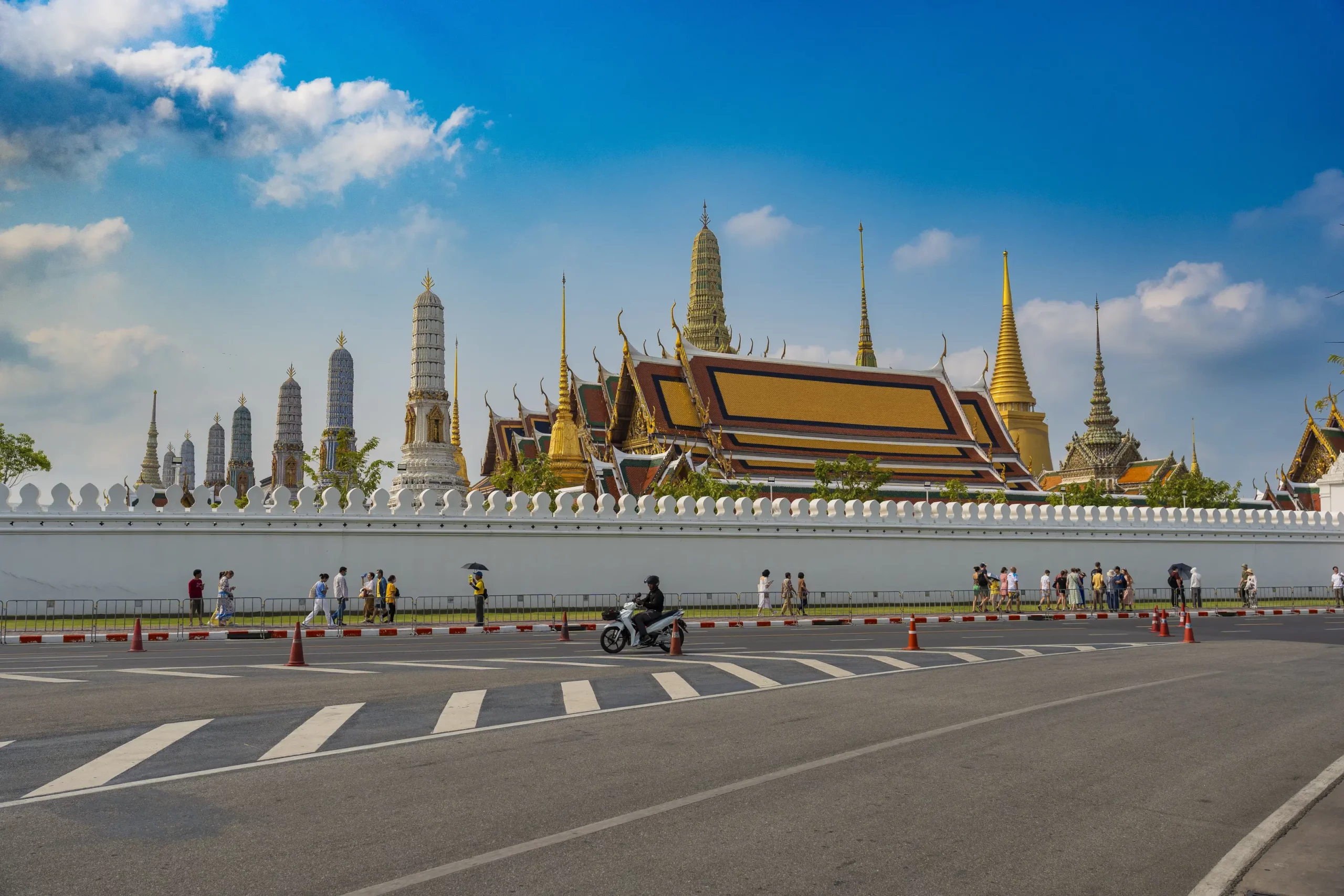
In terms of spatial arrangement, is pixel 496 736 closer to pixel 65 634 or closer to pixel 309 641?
pixel 309 641

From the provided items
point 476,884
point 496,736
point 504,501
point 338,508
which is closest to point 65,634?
point 338,508

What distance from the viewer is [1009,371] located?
8356cm

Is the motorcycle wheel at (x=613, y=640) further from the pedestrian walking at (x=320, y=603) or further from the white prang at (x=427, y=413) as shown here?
the white prang at (x=427, y=413)

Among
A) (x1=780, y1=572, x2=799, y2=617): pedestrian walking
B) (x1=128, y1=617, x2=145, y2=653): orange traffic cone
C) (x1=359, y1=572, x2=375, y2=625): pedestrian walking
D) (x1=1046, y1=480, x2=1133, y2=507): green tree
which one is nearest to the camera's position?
(x1=128, y1=617, x2=145, y2=653): orange traffic cone

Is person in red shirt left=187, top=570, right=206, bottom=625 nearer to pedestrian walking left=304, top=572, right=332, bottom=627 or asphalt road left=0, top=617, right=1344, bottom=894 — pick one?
pedestrian walking left=304, top=572, right=332, bottom=627

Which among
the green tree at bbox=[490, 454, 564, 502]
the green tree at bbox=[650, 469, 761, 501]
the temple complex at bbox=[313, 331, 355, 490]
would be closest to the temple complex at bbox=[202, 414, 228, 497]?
the temple complex at bbox=[313, 331, 355, 490]

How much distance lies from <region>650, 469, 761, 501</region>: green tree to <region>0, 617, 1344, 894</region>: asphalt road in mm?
27478

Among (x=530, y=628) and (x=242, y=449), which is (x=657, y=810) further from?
(x=242, y=449)

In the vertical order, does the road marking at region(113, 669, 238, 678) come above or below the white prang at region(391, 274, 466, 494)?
below

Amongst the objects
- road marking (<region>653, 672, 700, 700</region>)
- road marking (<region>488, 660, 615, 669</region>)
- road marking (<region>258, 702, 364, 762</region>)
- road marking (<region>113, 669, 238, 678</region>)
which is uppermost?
road marking (<region>113, 669, 238, 678</region>)

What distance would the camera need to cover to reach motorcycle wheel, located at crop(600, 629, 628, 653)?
1741cm

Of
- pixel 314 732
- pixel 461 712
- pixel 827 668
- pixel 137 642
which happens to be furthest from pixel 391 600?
pixel 314 732

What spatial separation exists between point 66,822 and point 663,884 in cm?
340

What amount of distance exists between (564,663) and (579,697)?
3.74 metres
